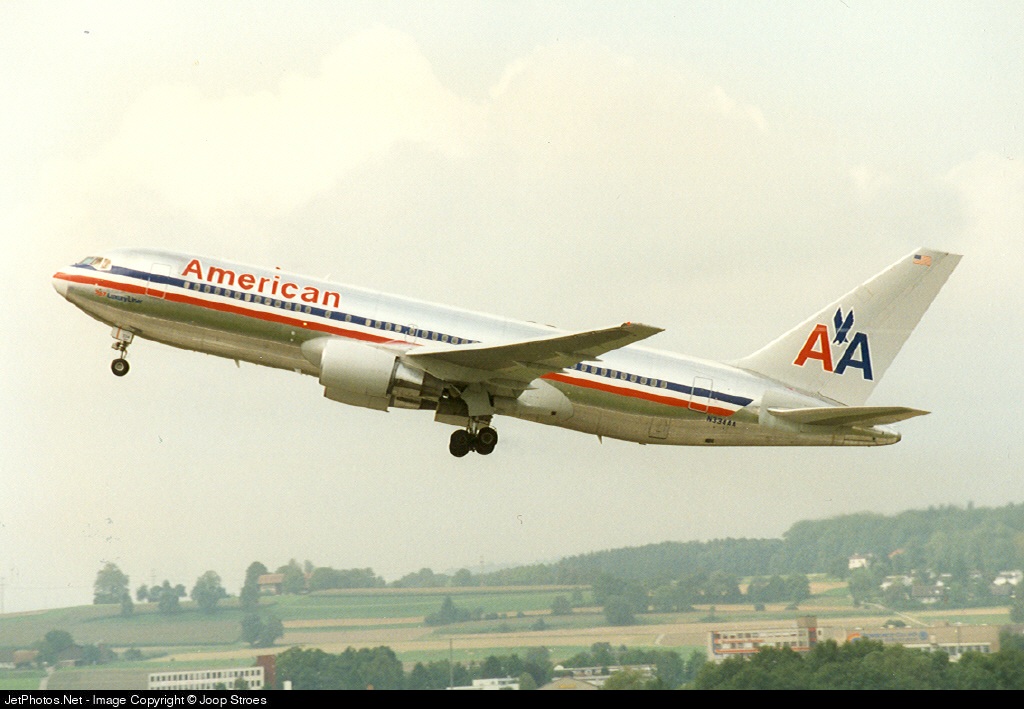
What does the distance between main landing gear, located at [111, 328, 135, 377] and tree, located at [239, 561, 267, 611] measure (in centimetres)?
1091

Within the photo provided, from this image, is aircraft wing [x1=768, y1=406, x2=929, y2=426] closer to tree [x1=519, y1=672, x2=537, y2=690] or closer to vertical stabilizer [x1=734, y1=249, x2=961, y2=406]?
vertical stabilizer [x1=734, y1=249, x2=961, y2=406]

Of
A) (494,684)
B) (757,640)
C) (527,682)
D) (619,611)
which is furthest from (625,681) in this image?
(757,640)

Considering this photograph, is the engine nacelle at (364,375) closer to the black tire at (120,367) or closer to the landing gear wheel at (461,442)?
the landing gear wheel at (461,442)

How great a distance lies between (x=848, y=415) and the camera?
37.5m

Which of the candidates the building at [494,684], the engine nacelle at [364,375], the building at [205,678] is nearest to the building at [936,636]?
the building at [494,684]

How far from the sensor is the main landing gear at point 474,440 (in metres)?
38.5

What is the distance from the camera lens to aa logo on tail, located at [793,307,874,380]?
40969 millimetres

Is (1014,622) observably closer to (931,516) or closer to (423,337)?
(931,516)

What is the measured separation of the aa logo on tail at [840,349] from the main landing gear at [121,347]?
64.2 ft

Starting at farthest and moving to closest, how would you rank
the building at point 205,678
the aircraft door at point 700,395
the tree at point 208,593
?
the tree at point 208,593
the building at point 205,678
the aircraft door at point 700,395

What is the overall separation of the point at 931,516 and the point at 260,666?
24217mm

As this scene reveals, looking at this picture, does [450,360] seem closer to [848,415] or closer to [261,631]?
[848,415]

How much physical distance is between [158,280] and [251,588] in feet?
46.4

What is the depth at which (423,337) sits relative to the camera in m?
36.8
